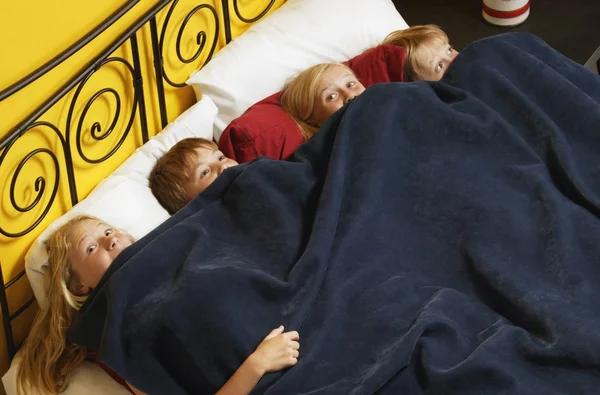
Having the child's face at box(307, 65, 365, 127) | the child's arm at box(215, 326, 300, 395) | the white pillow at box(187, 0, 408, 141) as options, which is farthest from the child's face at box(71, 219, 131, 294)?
the child's face at box(307, 65, 365, 127)

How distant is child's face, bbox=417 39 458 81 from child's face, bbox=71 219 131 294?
96 cm

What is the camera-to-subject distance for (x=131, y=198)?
207cm

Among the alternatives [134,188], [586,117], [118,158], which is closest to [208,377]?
[134,188]

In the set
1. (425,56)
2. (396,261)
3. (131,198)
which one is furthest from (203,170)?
(425,56)

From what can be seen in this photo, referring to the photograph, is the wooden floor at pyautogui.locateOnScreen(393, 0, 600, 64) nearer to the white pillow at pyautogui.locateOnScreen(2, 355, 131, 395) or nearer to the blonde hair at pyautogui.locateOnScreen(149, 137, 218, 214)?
the blonde hair at pyautogui.locateOnScreen(149, 137, 218, 214)

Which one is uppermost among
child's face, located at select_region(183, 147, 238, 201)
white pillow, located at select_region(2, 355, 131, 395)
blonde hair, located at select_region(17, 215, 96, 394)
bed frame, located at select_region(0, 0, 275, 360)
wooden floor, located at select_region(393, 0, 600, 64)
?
bed frame, located at select_region(0, 0, 275, 360)

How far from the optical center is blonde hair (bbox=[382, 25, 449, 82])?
94.1 inches

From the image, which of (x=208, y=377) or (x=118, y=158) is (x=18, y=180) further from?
(x=208, y=377)

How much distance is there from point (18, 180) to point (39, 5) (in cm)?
38

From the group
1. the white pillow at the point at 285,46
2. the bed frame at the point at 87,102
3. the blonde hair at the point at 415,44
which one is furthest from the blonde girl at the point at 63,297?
the blonde hair at the point at 415,44

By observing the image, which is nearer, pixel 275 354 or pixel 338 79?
pixel 275 354

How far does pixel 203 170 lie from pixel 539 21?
165 centimetres

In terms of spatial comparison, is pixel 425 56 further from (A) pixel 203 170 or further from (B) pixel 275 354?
(B) pixel 275 354

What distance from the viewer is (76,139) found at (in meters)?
2.08
